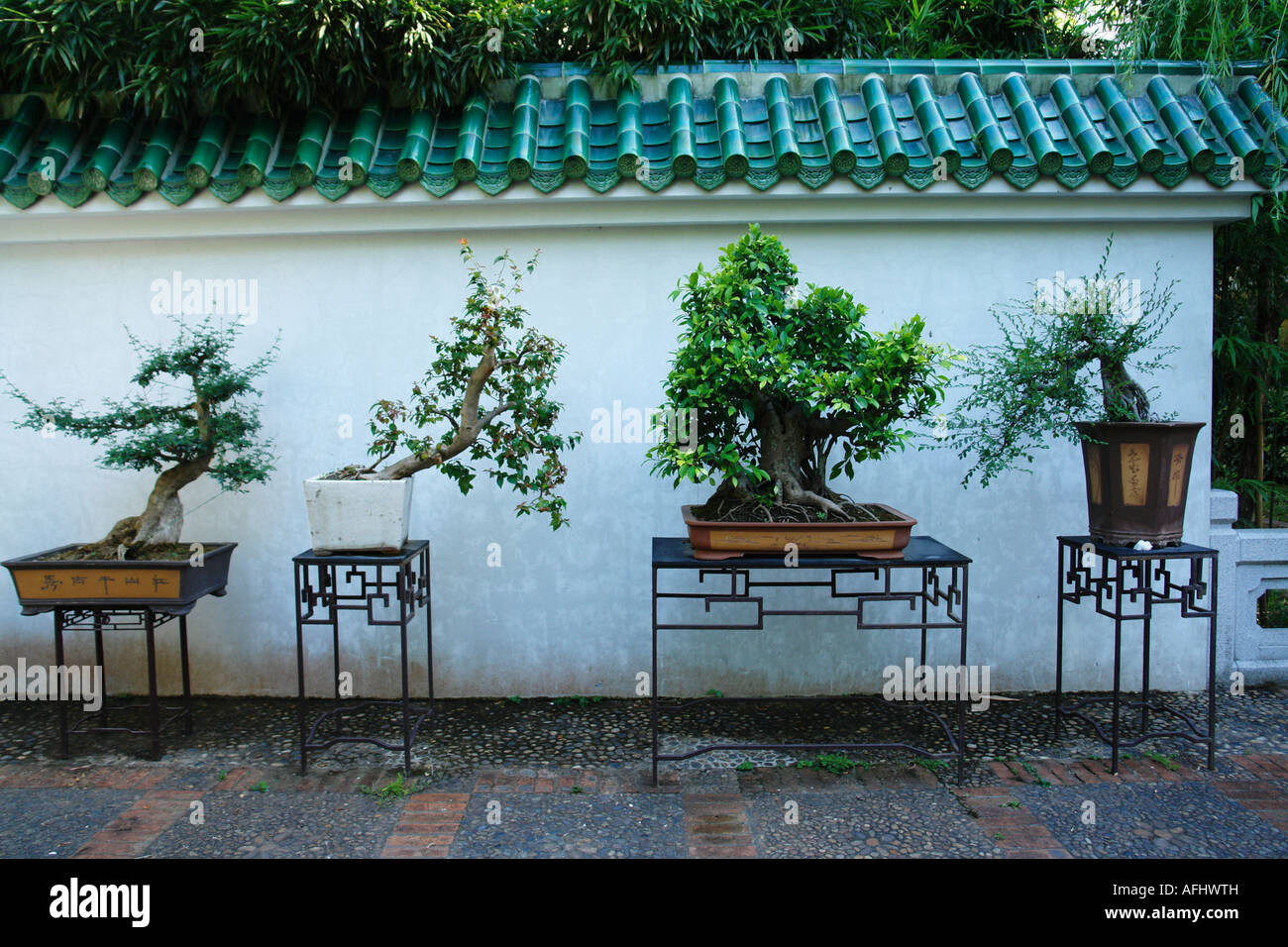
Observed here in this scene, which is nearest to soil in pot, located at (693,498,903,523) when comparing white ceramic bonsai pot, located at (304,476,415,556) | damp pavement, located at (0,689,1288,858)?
damp pavement, located at (0,689,1288,858)

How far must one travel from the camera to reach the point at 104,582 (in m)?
4.11

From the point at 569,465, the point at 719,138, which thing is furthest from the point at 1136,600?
the point at 719,138

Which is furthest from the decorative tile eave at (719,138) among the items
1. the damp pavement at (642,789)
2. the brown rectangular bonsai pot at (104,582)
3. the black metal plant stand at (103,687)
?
the damp pavement at (642,789)

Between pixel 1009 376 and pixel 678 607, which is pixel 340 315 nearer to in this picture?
pixel 678 607

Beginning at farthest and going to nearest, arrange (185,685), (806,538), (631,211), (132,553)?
(631,211)
(185,685)
(132,553)
(806,538)

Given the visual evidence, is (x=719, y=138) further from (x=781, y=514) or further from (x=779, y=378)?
(x=781, y=514)

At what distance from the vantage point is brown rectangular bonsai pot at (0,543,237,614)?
4.08 metres

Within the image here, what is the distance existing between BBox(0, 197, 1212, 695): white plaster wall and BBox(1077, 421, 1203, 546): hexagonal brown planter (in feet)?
3.08

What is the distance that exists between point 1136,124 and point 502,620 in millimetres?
4425

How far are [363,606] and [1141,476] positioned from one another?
149 inches

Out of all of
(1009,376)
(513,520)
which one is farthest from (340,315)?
(1009,376)

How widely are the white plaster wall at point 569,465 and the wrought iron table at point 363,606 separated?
0.30m

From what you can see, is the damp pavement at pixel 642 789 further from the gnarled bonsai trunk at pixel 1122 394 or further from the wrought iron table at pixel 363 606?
the gnarled bonsai trunk at pixel 1122 394

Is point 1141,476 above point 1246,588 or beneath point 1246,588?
above
